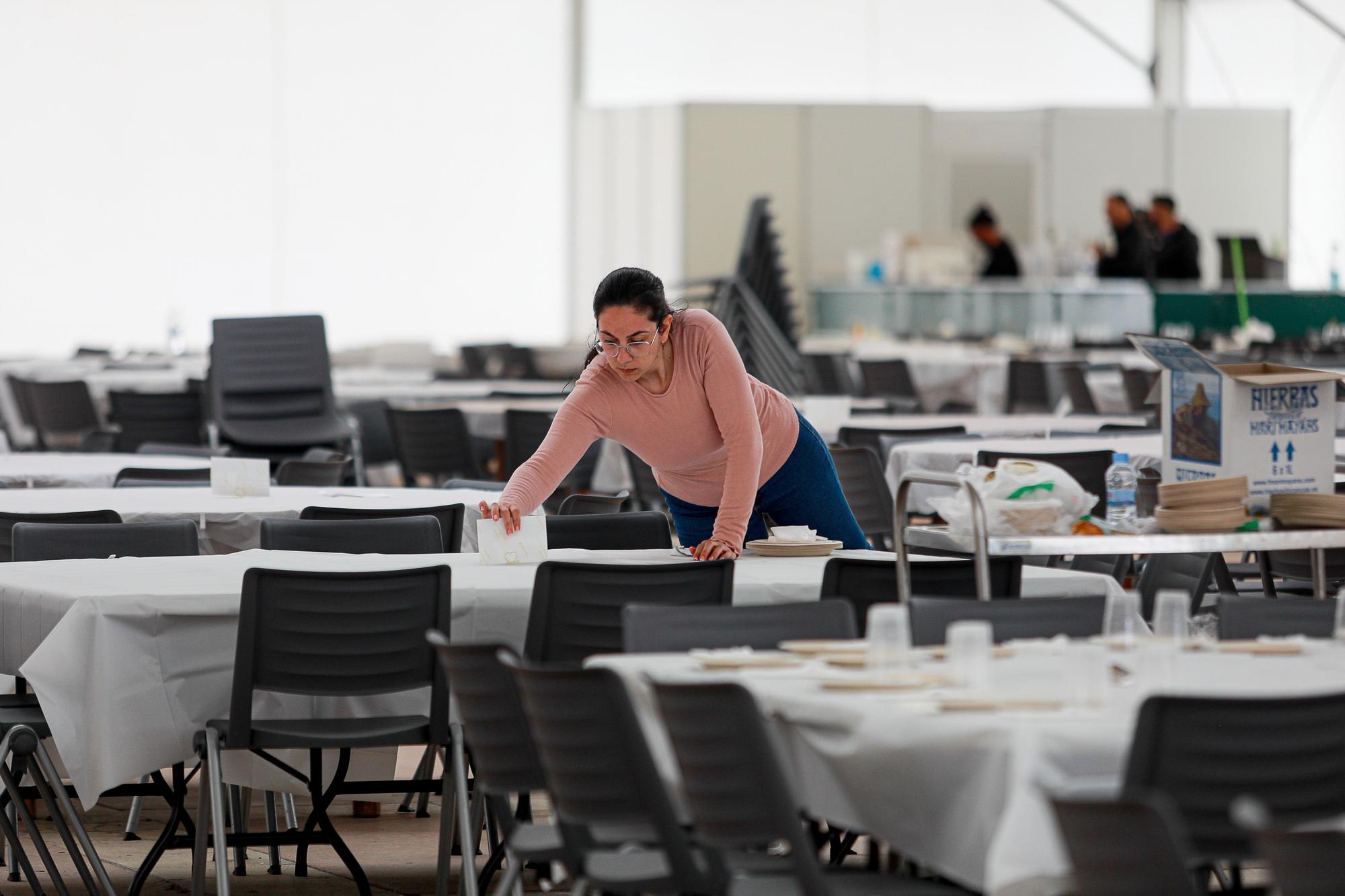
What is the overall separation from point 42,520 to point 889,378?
7756mm

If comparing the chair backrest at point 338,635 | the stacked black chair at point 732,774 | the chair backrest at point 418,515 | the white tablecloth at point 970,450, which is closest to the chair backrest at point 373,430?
the white tablecloth at point 970,450

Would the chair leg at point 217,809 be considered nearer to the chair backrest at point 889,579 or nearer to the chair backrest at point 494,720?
the chair backrest at point 494,720

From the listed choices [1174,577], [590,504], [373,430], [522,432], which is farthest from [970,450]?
[373,430]

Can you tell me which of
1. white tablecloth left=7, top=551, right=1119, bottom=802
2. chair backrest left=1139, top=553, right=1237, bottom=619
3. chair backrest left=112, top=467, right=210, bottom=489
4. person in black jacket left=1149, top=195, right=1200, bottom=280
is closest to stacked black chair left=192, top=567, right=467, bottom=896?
white tablecloth left=7, top=551, right=1119, bottom=802

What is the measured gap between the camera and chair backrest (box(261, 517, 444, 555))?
5.20 meters

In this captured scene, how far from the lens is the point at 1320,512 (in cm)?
443

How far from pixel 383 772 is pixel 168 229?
13835mm

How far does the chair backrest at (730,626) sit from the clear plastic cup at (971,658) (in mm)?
583

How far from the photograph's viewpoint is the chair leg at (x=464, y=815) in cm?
388

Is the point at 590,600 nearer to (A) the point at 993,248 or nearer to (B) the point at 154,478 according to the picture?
(B) the point at 154,478

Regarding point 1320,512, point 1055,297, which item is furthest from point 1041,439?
point 1055,297

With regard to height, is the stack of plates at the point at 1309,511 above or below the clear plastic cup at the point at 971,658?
above

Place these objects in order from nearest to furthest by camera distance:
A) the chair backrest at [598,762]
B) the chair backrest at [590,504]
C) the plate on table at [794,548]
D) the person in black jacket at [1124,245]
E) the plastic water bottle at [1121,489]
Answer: the chair backrest at [598,762] < the plate on table at [794,548] < the plastic water bottle at [1121,489] < the chair backrest at [590,504] < the person in black jacket at [1124,245]

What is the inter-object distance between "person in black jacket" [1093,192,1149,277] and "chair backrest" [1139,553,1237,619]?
10.5 metres
